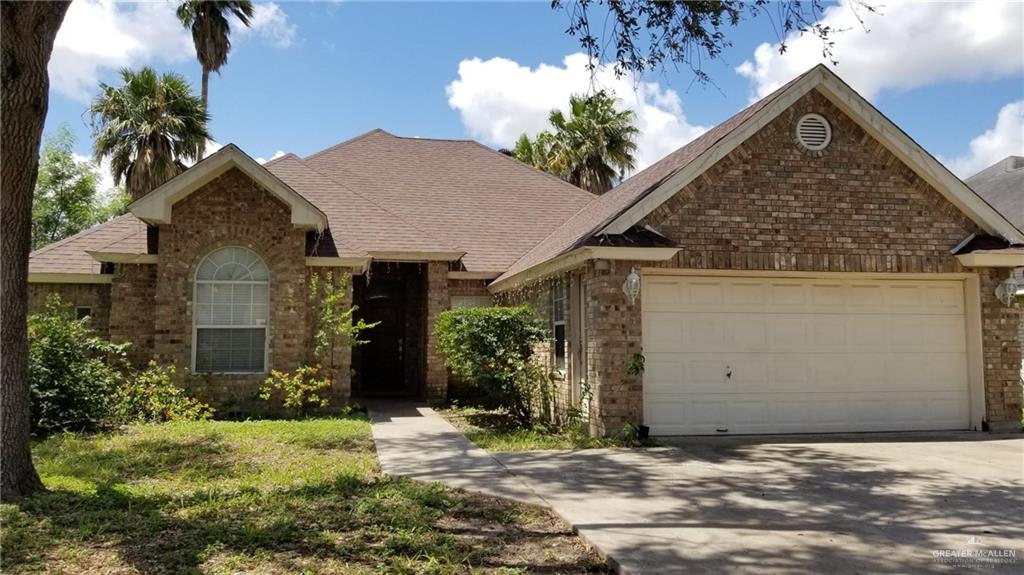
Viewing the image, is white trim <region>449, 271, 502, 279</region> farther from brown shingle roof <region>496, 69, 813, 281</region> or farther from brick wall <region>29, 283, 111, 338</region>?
brick wall <region>29, 283, 111, 338</region>

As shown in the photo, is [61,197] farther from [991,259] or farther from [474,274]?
[991,259]

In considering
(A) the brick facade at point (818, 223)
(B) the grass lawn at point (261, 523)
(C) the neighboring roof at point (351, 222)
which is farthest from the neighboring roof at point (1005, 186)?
A: (B) the grass lawn at point (261, 523)

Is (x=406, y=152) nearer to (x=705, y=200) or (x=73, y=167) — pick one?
(x=705, y=200)

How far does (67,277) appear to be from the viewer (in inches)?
504

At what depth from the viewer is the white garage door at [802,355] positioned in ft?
32.8

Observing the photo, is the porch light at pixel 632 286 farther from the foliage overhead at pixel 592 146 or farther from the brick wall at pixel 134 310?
the foliage overhead at pixel 592 146

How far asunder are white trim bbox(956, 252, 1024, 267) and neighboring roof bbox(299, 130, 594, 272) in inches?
326

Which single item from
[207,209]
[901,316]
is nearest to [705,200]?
[901,316]

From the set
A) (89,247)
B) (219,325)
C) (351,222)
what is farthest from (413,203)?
(89,247)

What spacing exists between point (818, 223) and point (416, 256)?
713 cm

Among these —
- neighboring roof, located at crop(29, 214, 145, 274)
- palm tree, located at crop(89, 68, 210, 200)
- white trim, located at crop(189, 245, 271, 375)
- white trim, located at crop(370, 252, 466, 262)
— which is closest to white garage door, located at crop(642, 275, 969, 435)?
white trim, located at crop(370, 252, 466, 262)

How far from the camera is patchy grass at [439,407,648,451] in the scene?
903cm

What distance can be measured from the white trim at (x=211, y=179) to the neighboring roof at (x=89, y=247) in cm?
125

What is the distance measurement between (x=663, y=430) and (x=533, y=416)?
256 cm
